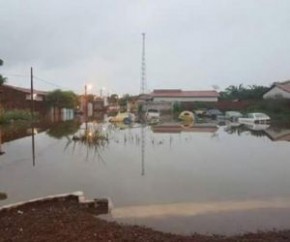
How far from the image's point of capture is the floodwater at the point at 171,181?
6.91 metres

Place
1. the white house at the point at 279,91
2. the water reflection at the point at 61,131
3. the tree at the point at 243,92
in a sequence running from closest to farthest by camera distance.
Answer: the water reflection at the point at 61,131 → the white house at the point at 279,91 → the tree at the point at 243,92

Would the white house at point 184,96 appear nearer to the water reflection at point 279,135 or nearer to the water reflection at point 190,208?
the water reflection at point 279,135

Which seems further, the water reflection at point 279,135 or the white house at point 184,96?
the white house at point 184,96

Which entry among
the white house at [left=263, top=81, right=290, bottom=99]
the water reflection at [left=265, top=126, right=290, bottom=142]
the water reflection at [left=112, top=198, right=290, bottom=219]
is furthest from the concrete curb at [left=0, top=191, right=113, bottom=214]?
the white house at [left=263, top=81, right=290, bottom=99]

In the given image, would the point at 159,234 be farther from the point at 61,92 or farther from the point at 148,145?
the point at 61,92

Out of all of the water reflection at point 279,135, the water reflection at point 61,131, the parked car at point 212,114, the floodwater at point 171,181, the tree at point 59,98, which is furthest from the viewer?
the tree at point 59,98

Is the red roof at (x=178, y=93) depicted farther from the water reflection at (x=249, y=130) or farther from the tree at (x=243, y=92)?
the water reflection at (x=249, y=130)

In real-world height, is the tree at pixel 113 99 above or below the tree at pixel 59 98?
above

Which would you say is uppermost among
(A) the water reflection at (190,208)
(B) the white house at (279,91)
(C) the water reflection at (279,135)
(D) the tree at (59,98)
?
(B) the white house at (279,91)

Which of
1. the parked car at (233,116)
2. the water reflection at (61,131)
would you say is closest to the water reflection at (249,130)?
the water reflection at (61,131)

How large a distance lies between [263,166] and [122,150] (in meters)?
6.01

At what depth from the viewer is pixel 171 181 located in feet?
32.6

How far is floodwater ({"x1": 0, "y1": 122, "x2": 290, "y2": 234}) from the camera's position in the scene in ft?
22.7

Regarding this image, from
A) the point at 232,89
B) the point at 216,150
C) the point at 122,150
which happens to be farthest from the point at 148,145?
the point at 232,89
